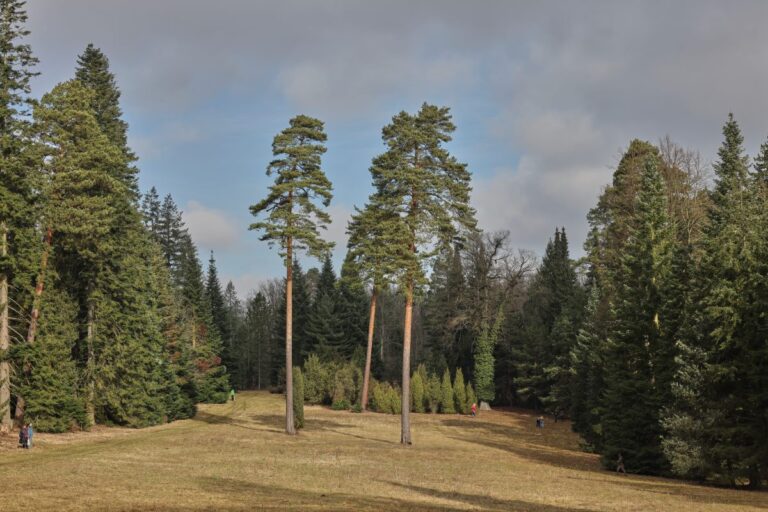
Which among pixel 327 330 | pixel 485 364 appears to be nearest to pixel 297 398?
pixel 485 364

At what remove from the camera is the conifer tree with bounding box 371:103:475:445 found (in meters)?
36.8

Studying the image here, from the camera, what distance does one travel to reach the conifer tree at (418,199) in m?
36.8

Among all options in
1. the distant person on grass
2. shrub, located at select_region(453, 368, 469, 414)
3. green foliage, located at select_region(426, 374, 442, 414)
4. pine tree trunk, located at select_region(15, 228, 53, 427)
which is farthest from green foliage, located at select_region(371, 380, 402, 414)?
pine tree trunk, located at select_region(15, 228, 53, 427)

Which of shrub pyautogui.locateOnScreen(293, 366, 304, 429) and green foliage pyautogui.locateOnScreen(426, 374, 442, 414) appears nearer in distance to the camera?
shrub pyautogui.locateOnScreen(293, 366, 304, 429)

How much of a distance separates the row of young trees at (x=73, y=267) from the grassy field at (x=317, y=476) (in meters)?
3.27

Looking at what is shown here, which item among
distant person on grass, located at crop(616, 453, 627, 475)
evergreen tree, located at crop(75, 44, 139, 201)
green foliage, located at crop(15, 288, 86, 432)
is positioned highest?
evergreen tree, located at crop(75, 44, 139, 201)

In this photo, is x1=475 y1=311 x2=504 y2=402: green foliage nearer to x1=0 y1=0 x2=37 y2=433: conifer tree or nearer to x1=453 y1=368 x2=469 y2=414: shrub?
x1=453 y1=368 x2=469 y2=414: shrub

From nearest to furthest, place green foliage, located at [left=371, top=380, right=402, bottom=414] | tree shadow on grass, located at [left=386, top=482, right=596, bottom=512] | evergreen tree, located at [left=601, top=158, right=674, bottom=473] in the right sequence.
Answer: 1. tree shadow on grass, located at [left=386, top=482, right=596, bottom=512]
2. evergreen tree, located at [left=601, top=158, right=674, bottom=473]
3. green foliage, located at [left=371, top=380, right=402, bottom=414]

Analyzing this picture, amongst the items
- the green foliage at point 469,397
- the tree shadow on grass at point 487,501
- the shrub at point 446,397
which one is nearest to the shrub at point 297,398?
the tree shadow on grass at point 487,501

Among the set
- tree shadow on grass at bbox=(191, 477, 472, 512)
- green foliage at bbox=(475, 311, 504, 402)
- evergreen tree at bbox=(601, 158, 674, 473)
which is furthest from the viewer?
green foliage at bbox=(475, 311, 504, 402)

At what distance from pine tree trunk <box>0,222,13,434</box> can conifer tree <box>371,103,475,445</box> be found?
20.1 metres

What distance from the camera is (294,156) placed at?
39.5 metres

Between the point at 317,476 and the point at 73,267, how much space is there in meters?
27.8

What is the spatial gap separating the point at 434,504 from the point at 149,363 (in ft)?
119
